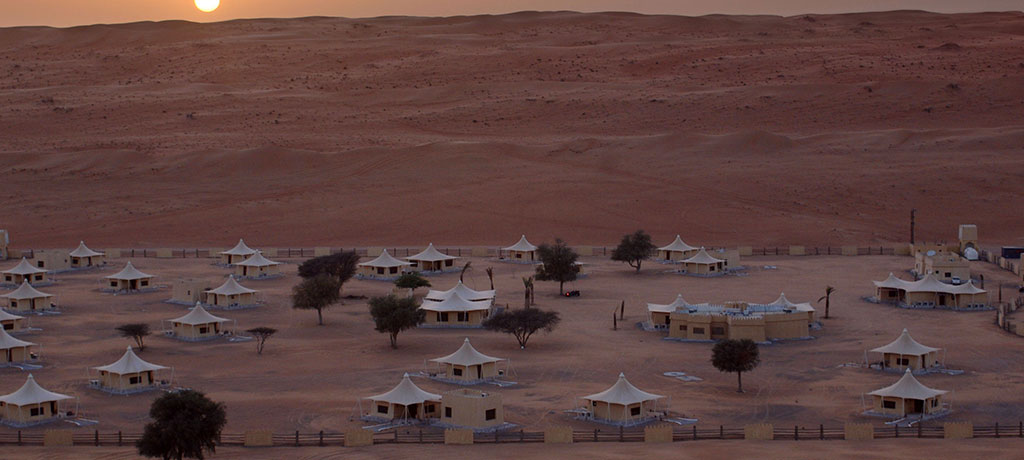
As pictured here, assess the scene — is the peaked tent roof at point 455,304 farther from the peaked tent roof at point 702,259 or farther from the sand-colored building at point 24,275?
the sand-colored building at point 24,275

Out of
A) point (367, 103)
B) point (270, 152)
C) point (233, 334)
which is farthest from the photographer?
point (367, 103)

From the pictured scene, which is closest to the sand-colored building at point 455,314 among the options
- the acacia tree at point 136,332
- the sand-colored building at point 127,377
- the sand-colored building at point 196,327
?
the sand-colored building at point 196,327

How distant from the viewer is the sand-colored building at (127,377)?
4303 centimetres

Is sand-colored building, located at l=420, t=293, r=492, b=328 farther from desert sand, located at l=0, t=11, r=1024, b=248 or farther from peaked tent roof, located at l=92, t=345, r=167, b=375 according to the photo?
desert sand, located at l=0, t=11, r=1024, b=248

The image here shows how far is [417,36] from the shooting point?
178 m

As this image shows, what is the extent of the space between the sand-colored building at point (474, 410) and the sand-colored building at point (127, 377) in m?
11.3

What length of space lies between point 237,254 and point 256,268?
5161 millimetres

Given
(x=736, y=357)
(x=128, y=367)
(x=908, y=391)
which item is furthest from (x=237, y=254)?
(x=908, y=391)

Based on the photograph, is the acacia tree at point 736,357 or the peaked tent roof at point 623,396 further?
the acacia tree at point 736,357

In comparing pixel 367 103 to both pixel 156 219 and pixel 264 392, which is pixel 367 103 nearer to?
pixel 156 219

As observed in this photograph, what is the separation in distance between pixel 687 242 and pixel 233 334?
40.9 m

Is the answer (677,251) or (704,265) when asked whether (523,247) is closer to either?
(677,251)

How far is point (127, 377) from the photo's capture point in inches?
1703

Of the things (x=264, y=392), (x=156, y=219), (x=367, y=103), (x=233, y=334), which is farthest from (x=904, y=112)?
(x=264, y=392)
